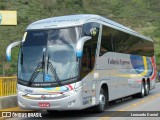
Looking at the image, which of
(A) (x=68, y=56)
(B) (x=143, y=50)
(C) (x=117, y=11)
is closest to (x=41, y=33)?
(A) (x=68, y=56)

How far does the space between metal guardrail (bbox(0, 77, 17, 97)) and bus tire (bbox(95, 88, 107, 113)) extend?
3649 millimetres

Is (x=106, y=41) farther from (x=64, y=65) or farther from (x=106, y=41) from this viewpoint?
(x=64, y=65)

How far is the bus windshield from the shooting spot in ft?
41.4

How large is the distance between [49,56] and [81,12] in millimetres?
50095

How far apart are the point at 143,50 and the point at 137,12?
5517 cm

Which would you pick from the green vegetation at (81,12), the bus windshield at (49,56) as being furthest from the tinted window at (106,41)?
the green vegetation at (81,12)

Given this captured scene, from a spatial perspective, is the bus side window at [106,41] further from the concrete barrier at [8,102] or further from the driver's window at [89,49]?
the concrete barrier at [8,102]

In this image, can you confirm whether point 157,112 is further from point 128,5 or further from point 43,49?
point 128,5

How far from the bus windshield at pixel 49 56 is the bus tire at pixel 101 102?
225 cm

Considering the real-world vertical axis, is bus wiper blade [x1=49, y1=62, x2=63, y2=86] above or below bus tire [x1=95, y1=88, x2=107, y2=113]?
above

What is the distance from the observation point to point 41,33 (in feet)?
43.9

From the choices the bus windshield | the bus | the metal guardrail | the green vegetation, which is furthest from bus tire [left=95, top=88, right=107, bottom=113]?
the green vegetation

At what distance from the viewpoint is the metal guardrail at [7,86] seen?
1502 cm

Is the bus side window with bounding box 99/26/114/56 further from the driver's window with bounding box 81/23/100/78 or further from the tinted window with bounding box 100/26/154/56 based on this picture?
the driver's window with bounding box 81/23/100/78
